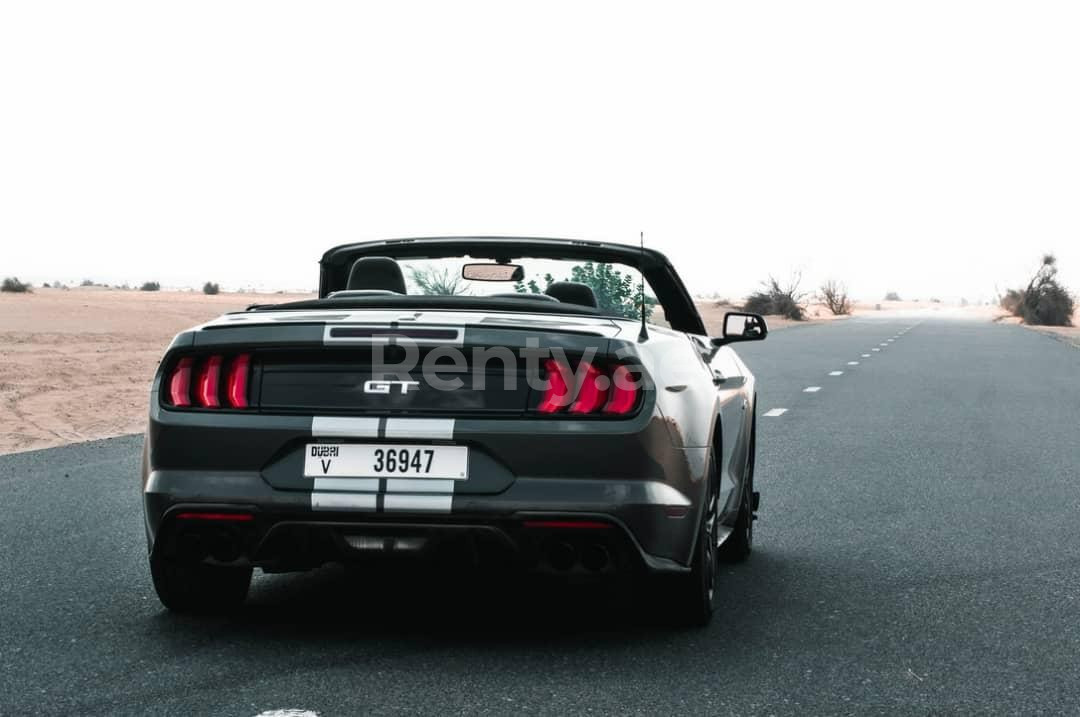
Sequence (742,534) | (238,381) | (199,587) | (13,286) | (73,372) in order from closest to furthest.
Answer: (238,381)
(199,587)
(742,534)
(73,372)
(13,286)

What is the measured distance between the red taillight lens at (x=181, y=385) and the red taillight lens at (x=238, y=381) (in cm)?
14

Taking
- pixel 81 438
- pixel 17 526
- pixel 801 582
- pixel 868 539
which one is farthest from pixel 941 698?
pixel 81 438

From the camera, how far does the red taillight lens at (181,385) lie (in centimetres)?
506

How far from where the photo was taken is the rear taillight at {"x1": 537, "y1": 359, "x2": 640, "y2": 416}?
4.89 m

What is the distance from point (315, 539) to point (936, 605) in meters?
2.51

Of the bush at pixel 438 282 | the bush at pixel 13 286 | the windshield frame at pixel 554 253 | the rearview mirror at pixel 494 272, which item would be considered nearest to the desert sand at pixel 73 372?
the windshield frame at pixel 554 253

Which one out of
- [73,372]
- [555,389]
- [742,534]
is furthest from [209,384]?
[73,372]

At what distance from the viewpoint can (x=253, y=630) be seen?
535 cm

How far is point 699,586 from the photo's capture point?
5.33 meters

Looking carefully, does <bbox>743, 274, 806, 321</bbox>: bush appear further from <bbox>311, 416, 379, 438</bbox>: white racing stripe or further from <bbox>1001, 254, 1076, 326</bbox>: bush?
<bbox>311, 416, 379, 438</bbox>: white racing stripe

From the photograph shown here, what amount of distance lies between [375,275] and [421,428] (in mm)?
1631

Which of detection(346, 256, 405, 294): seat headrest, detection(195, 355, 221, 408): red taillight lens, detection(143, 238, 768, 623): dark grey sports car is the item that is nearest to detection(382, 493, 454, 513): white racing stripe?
detection(143, 238, 768, 623): dark grey sports car

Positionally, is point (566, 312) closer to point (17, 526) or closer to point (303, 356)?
point (303, 356)

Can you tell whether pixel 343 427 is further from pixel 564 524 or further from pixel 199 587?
pixel 199 587
